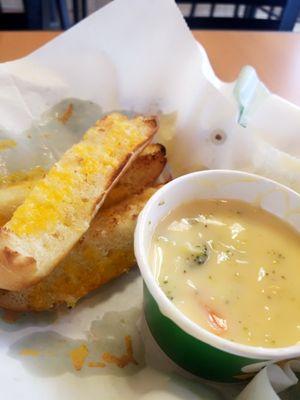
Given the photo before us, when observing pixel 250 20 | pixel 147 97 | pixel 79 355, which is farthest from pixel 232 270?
pixel 250 20

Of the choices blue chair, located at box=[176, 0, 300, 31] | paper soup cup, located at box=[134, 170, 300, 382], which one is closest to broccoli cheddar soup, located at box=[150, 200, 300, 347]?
paper soup cup, located at box=[134, 170, 300, 382]

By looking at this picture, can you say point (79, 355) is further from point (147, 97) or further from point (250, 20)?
point (250, 20)

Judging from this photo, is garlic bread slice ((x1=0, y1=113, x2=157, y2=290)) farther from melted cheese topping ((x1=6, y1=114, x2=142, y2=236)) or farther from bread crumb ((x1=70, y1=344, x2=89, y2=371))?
bread crumb ((x1=70, y1=344, x2=89, y2=371))

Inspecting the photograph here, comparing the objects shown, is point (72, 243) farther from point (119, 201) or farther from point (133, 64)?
point (133, 64)

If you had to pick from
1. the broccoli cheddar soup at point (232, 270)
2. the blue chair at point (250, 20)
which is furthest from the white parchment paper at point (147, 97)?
the blue chair at point (250, 20)

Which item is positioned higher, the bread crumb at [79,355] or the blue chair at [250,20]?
the blue chair at [250,20]

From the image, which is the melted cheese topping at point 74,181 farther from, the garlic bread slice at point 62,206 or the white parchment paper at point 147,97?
the white parchment paper at point 147,97
